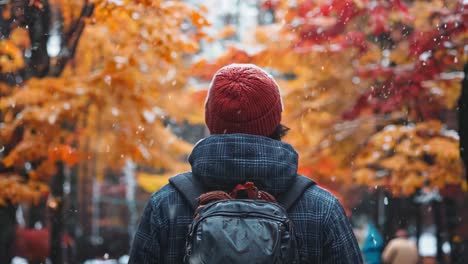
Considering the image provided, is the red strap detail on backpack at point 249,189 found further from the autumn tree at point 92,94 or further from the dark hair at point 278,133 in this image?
the autumn tree at point 92,94

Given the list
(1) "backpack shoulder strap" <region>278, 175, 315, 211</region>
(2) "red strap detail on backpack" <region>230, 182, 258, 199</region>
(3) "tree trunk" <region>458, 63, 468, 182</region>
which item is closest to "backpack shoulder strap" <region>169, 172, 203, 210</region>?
(2) "red strap detail on backpack" <region>230, 182, 258, 199</region>

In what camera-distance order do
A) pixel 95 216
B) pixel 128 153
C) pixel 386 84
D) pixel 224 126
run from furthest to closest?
pixel 95 216
pixel 128 153
pixel 386 84
pixel 224 126

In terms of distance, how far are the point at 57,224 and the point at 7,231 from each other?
3.01 m

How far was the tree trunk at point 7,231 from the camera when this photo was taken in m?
7.89

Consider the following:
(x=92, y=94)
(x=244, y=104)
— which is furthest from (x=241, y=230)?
(x=92, y=94)

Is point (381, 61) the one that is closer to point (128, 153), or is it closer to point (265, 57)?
point (265, 57)

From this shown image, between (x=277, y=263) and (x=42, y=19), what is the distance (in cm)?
668

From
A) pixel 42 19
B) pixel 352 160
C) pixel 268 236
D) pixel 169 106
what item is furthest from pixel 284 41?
pixel 268 236

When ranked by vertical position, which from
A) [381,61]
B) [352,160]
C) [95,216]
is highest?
[381,61]

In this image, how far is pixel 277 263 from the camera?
2006 mm

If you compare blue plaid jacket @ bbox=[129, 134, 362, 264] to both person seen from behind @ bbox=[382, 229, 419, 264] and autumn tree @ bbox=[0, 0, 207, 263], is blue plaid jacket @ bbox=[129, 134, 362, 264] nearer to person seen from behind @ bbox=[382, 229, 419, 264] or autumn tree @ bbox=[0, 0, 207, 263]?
autumn tree @ bbox=[0, 0, 207, 263]

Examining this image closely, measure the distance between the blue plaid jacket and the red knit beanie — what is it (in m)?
0.07

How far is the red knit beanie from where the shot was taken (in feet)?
7.55

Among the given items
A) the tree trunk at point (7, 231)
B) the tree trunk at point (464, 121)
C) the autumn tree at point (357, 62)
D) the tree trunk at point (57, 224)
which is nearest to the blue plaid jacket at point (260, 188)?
the tree trunk at point (464, 121)
